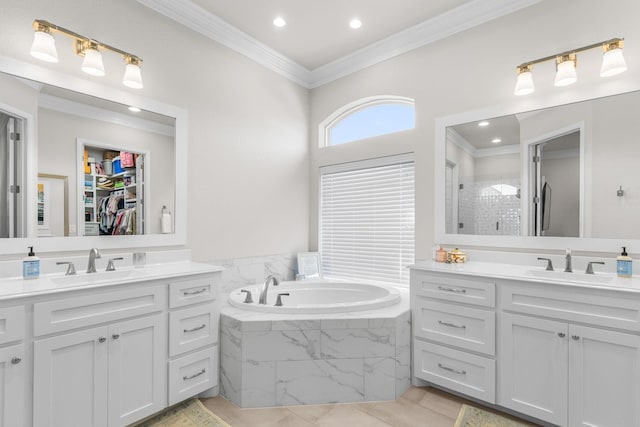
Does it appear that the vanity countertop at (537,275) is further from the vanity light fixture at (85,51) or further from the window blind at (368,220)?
the vanity light fixture at (85,51)

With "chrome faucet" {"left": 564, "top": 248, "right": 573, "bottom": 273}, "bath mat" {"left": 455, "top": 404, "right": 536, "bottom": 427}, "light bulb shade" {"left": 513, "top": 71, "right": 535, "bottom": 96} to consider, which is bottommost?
"bath mat" {"left": 455, "top": 404, "right": 536, "bottom": 427}

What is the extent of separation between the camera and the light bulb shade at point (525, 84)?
2.27m

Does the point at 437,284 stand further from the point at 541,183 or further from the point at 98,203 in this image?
the point at 98,203

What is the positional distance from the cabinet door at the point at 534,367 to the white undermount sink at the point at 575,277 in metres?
0.28

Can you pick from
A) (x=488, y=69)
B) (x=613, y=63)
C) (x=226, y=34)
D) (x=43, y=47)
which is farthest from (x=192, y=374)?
(x=613, y=63)

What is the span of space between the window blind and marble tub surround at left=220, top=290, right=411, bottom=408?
3.41ft

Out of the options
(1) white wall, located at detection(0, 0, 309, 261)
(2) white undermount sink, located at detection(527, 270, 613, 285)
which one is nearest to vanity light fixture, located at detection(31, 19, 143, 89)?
(1) white wall, located at detection(0, 0, 309, 261)

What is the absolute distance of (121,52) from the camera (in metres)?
2.18

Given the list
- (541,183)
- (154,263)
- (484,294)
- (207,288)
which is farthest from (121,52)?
(541,183)

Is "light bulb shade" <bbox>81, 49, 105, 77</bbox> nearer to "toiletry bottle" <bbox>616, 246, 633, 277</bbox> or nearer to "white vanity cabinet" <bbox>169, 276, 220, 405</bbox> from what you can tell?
"white vanity cabinet" <bbox>169, 276, 220, 405</bbox>

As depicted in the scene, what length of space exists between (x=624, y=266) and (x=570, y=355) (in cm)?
67

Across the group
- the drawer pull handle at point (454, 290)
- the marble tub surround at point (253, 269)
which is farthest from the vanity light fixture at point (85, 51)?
the drawer pull handle at point (454, 290)

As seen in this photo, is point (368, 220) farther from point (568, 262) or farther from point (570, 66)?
point (570, 66)

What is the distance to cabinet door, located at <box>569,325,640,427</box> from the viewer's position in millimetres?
1619
